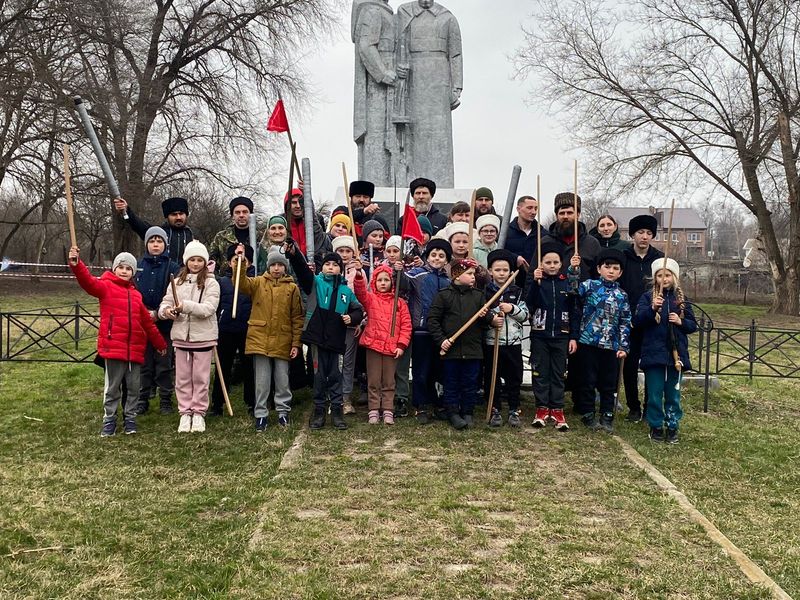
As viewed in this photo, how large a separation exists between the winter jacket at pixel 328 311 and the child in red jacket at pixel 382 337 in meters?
0.16

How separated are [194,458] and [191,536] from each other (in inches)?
54.9

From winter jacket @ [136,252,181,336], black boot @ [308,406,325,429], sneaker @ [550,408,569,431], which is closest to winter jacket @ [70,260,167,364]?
winter jacket @ [136,252,181,336]

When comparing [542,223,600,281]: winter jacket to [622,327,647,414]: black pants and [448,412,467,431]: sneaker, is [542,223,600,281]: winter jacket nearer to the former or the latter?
[622,327,647,414]: black pants

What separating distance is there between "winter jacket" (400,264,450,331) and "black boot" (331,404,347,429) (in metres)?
0.97

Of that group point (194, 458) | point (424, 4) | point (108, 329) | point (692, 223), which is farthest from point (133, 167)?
point (692, 223)

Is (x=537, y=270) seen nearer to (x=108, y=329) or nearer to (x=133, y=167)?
(x=108, y=329)

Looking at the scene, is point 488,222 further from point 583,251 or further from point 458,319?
point 458,319

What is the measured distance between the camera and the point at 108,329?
5.34 metres

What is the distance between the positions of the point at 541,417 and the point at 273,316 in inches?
95.5

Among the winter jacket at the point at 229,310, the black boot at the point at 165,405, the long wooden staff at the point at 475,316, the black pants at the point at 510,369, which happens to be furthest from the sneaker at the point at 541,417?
the black boot at the point at 165,405

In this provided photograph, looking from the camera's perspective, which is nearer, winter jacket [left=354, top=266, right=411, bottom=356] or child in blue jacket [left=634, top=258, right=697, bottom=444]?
child in blue jacket [left=634, top=258, right=697, bottom=444]

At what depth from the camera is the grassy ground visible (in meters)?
2.85

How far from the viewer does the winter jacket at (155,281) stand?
6039 mm

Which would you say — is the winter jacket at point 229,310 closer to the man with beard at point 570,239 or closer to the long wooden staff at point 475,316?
the long wooden staff at point 475,316
